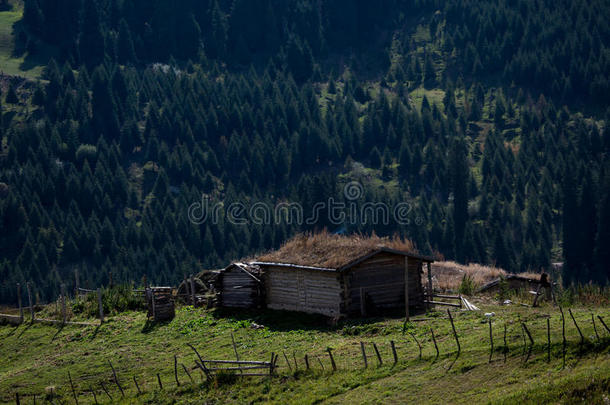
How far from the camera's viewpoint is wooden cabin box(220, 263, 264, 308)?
47.5 meters

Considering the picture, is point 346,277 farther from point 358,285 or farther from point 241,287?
point 241,287

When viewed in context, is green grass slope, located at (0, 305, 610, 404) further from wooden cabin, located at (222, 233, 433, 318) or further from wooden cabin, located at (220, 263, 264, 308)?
wooden cabin, located at (222, 233, 433, 318)

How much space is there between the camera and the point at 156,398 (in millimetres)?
32312

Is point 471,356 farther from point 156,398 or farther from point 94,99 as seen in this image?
point 94,99

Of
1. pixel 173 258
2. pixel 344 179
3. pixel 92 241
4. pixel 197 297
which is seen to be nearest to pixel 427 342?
pixel 197 297

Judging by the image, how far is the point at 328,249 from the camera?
44094 mm

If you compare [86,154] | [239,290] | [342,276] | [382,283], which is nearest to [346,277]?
[342,276]

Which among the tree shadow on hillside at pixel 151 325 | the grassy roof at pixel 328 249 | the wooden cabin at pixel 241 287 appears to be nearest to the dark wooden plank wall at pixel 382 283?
the grassy roof at pixel 328 249

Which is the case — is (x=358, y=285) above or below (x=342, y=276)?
below

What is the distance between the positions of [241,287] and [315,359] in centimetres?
1562

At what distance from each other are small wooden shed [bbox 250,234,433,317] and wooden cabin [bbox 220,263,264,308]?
1.83m

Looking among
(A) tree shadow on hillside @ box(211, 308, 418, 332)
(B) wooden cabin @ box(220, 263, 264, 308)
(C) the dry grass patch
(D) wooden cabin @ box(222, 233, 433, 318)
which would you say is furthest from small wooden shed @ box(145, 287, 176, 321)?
(C) the dry grass patch

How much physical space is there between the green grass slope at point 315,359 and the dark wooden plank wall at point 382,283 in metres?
2.63

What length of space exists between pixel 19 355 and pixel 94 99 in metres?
155
